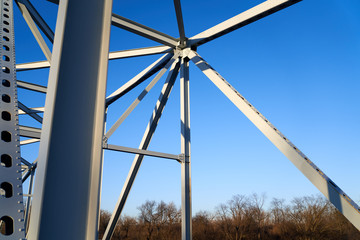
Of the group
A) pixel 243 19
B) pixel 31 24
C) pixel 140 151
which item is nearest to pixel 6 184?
pixel 140 151

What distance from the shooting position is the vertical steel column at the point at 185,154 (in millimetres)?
5304

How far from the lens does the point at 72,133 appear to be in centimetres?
152

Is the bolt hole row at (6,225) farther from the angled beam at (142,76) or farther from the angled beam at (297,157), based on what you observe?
the angled beam at (142,76)

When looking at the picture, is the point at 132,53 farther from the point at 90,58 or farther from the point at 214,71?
the point at 90,58

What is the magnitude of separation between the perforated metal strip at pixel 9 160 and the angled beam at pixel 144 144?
14.6 ft

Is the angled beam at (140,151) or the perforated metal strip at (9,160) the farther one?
the angled beam at (140,151)

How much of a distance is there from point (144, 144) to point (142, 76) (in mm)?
1769

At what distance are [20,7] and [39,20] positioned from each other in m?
0.68

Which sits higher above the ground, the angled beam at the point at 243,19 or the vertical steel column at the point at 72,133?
the angled beam at the point at 243,19

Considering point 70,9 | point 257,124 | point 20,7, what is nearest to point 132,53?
point 20,7

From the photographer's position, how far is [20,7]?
5359 mm

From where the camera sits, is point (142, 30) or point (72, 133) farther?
point (142, 30)

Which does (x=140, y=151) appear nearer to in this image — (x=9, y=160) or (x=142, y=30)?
(x=142, y=30)

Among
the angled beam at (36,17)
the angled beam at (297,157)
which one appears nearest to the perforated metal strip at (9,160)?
the angled beam at (297,157)
